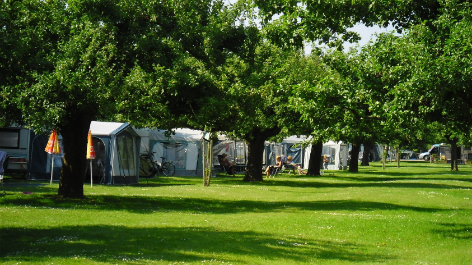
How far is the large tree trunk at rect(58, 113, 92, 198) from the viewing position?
1706cm

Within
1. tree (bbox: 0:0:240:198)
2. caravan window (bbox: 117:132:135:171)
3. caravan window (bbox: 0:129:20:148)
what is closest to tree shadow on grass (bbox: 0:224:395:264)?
tree (bbox: 0:0:240:198)

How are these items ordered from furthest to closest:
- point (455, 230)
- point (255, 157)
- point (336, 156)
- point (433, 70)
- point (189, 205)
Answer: point (336, 156), point (255, 157), point (189, 205), point (455, 230), point (433, 70)

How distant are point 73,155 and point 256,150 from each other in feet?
48.3

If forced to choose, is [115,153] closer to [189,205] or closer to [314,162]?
[189,205]

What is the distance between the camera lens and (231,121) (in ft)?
60.5

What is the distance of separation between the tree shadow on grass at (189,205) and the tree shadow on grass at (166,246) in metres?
4.17

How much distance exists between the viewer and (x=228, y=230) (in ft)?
39.0

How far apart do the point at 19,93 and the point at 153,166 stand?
59.0ft

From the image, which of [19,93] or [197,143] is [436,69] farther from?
[197,143]

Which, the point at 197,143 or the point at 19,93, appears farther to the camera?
the point at 197,143

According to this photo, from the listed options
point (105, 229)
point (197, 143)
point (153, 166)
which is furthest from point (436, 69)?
point (197, 143)

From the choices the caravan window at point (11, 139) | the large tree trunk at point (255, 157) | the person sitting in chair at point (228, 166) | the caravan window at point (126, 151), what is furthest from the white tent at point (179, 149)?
the caravan window at point (11, 139)

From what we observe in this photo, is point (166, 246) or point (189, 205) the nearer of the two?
point (166, 246)

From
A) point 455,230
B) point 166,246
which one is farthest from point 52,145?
point 455,230
